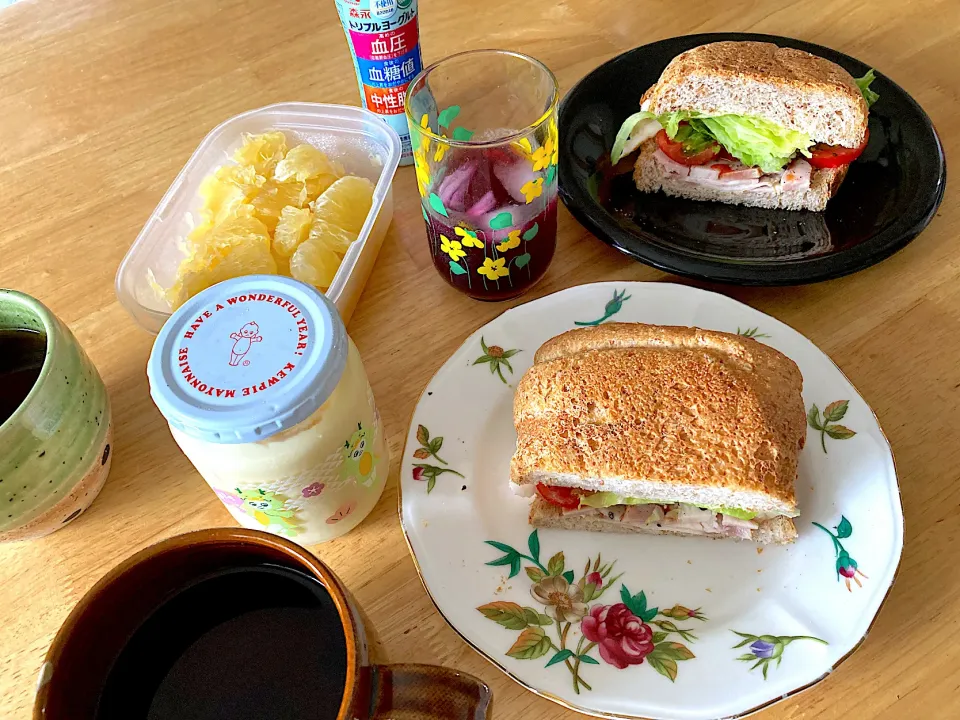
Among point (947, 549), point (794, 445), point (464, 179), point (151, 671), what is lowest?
point (947, 549)

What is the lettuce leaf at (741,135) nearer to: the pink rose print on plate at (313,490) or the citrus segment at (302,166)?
the citrus segment at (302,166)

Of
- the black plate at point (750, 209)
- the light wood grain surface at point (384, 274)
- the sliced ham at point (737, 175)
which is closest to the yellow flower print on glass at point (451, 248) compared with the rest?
the light wood grain surface at point (384, 274)

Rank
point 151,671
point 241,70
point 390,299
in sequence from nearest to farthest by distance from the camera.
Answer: point 151,671, point 390,299, point 241,70

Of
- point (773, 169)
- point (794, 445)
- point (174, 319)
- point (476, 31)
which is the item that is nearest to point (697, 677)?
point (794, 445)

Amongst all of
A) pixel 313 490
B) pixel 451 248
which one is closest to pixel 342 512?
pixel 313 490

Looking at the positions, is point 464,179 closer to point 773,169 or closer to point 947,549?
point 773,169

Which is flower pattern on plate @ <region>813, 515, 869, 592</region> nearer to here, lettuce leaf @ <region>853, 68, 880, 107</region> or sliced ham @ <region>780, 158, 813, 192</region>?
sliced ham @ <region>780, 158, 813, 192</region>

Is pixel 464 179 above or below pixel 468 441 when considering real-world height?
above
